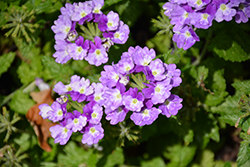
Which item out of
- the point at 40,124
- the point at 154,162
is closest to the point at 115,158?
the point at 154,162

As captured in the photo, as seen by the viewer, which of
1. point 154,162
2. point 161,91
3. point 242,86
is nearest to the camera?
point 161,91

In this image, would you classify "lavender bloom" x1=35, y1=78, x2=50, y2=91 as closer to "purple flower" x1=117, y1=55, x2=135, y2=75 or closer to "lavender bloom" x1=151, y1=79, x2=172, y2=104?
"purple flower" x1=117, y1=55, x2=135, y2=75

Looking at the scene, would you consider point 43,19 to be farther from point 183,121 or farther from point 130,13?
point 183,121

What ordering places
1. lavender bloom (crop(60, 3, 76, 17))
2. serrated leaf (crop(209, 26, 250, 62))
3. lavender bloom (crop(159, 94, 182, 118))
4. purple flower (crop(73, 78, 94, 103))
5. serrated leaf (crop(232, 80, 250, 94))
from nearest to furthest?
lavender bloom (crop(159, 94, 182, 118)) < purple flower (crop(73, 78, 94, 103)) < lavender bloom (crop(60, 3, 76, 17)) < serrated leaf (crop(232, 80, 250, 94)) < serrated leaf (crop(209, 26, 250, 62))

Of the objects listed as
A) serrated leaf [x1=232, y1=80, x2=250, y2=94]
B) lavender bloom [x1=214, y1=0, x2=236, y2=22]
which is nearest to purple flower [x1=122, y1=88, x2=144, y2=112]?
lavender bloom [x1=214, y1=0, x2=236, y2=22]

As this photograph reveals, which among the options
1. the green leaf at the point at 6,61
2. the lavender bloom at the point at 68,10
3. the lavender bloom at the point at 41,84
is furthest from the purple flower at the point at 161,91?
the green leaf at the point at 6,61

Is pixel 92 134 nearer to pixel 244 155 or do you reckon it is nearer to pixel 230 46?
pixel 244 155
